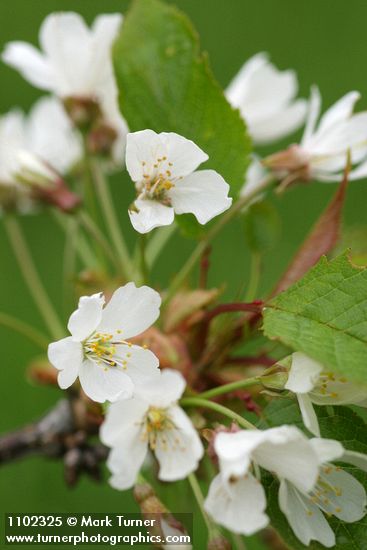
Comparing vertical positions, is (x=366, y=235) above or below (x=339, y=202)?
below

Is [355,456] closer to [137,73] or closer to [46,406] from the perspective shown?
[137,73]

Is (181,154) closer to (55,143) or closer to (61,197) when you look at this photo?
(61,197)

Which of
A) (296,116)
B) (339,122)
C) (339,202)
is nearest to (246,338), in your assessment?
(339,202)

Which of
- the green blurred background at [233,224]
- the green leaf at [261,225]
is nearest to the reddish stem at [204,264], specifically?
the green leaf at [261,225]

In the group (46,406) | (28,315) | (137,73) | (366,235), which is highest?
(137,73)

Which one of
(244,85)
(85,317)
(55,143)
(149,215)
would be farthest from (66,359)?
(55,143)

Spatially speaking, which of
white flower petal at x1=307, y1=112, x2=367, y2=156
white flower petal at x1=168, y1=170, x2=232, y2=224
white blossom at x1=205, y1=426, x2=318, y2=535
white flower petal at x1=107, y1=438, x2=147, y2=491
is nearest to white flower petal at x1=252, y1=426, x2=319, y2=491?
white blossom at x1=205, y1=426, x2=318, y2=535
